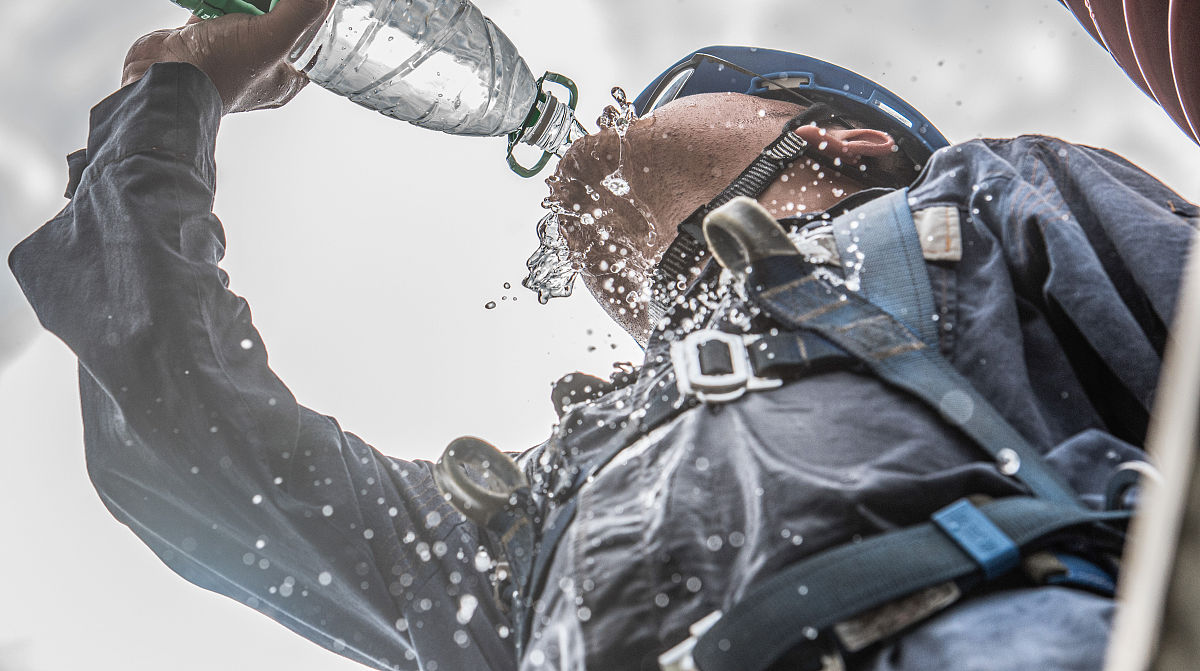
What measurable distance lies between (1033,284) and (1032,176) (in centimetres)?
24

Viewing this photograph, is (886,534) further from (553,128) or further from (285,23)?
(553,128)

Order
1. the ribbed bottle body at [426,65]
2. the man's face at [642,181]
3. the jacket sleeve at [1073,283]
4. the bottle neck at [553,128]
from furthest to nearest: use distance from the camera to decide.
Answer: the bottle neck at [553,128]
the ribbed bottle body at [426,65]
the man's face at [642,181]
the jacket sleeve at [1073,283]

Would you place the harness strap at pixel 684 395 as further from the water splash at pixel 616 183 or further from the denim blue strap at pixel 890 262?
the water splash at pixel 616 183

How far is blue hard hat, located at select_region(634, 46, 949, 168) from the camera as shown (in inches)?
111

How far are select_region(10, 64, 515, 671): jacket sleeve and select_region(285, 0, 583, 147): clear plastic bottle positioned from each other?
0.82 meters

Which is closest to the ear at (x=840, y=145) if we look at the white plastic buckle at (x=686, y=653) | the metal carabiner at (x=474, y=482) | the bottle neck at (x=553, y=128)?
the bottle neck at (x=553, y=128)

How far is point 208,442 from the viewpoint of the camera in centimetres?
186

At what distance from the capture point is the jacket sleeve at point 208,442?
72.3 inches

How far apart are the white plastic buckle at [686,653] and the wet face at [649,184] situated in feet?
4.67

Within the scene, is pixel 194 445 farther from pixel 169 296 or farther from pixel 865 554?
pixel 865 554

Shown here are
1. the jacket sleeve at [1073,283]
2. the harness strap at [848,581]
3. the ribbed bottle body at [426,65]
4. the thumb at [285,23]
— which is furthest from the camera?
the ribbed bottle body at [426,65]

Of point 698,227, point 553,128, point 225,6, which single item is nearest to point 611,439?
point 698,227

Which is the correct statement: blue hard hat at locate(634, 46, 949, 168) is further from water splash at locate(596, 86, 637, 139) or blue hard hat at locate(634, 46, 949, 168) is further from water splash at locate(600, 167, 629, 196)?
water splash at locate(600, 167, 629, 196)

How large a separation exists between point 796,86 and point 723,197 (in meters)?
0.96
